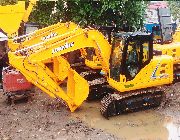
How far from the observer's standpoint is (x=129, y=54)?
400 inches

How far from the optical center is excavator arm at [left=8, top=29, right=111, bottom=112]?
9.48 m

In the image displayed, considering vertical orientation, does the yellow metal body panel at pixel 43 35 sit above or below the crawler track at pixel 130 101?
above

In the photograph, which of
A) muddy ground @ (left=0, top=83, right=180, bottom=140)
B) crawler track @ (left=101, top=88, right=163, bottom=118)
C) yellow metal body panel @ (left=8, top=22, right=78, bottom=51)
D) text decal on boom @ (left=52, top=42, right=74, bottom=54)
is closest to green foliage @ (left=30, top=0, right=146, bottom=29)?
yellow metal body panel @ (left=8, top=22, right=78, bottom=51)

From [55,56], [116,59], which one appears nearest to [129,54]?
[116,59]

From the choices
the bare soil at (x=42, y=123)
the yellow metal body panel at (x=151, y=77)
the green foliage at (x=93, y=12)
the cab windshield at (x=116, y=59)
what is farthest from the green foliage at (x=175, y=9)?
the bare soil at (x=42, y=123)

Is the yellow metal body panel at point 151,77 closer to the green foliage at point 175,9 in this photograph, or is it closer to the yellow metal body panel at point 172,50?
the yellow metal body panel at point 172,50

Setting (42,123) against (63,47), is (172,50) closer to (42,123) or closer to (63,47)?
(63,47)

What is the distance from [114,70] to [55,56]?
1.76 m

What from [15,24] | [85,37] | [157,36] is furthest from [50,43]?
[157,36]

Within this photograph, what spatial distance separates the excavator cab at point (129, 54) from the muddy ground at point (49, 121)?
1294 millimetres

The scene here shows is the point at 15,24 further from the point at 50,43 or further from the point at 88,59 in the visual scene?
the point at 50,43

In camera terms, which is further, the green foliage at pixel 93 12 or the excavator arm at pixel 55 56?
the green foliage at pixel 93 12

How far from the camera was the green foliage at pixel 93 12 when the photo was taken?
48.8ft

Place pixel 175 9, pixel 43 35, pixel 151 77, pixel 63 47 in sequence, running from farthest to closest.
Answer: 1. pixel 175 9
2. pixel 43 35
3. pixel 151 77
4. pixel 63 47
